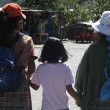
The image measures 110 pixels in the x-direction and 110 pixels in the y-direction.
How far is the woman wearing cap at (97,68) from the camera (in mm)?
3990

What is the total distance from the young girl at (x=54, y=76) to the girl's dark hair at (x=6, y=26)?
0.37 m

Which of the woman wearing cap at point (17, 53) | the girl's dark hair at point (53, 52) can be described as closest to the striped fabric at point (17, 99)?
the woman wearing cap at point (17, 53)

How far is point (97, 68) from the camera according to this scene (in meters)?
4.00

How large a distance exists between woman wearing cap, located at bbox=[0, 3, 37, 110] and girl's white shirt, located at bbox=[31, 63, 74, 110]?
6.4 inches

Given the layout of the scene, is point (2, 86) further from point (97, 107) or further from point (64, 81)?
point (97, 107)

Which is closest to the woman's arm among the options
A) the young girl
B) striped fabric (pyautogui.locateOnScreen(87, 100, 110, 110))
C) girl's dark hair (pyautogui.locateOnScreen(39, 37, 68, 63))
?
the young girl

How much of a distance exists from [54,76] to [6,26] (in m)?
0.68

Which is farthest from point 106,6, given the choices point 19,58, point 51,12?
point 19,58

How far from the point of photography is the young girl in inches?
167

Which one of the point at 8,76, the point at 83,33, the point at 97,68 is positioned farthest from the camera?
the point at 83,33

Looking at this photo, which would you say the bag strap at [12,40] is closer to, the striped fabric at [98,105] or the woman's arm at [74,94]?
the woman's arm at [74,94]

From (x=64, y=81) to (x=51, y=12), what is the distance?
27.9 meters

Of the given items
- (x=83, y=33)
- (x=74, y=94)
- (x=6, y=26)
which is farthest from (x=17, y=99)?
(x=83, y=33)

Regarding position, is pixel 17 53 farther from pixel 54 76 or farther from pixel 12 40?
pixel 54 76
